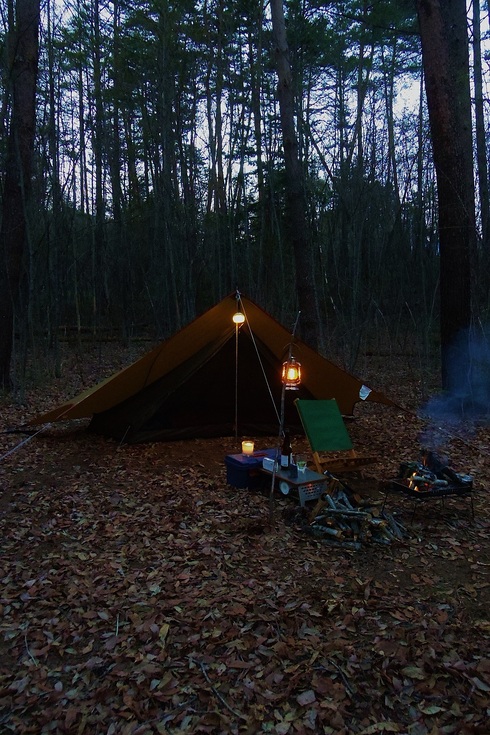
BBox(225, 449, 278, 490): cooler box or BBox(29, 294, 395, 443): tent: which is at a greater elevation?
BBox(29, 294, 395, 443): tent

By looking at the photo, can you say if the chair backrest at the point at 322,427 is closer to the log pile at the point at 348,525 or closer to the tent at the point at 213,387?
the log pile at the point at 348,525

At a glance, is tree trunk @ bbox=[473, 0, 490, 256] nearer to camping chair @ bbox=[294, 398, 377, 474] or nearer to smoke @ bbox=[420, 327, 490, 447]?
smoke @ bbox=[420, 327, 490, 447]

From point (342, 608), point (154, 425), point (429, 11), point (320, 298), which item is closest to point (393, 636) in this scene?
point (342, 608)

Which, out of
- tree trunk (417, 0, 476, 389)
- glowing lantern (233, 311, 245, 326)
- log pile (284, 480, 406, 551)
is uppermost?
tree trunk (417, 0, 476, 389)

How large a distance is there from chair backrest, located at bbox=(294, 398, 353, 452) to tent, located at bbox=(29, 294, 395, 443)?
0.92m

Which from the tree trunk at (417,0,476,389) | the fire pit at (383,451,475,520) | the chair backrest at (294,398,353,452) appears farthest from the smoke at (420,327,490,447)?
the fire pit at (383,451,475,520)

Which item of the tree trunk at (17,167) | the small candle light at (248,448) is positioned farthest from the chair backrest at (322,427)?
the tree trunk at (17,167)

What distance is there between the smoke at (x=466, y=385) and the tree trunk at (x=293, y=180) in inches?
75.3

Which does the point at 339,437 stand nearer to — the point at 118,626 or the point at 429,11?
the point at 118,626

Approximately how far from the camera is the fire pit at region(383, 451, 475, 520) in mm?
3637

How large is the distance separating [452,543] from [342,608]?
1121 millimetres

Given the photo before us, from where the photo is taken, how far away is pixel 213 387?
234 inches

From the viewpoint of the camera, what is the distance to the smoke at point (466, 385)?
6.48 m

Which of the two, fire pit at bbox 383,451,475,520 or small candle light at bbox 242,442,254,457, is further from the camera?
small candle light at bbox 242,442,254,457
